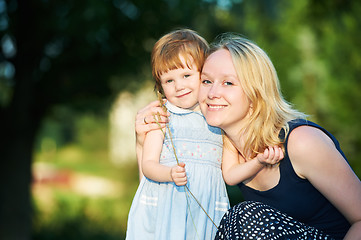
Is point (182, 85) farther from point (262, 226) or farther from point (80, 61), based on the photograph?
point (80, 61)

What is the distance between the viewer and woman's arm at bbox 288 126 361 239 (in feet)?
6.53

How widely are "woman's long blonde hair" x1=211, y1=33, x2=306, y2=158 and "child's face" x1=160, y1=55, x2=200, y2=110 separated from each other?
0.82ft

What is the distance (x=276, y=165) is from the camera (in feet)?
7.22

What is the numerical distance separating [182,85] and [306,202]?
0.85 metres

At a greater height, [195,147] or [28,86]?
[28,86]

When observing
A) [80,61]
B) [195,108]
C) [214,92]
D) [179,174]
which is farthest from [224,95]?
[80,61]

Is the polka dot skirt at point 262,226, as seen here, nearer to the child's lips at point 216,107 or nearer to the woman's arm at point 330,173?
the woman's arm at point 330,173

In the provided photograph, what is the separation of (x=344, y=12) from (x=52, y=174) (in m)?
16.2

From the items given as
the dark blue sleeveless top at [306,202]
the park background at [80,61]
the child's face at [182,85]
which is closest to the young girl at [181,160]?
the child's face at [182,85]

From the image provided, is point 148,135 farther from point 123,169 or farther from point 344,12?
point 123,169

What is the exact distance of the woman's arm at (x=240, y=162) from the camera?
2.10 meters

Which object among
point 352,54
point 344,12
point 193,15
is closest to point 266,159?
point 344,12

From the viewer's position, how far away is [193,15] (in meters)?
6.13

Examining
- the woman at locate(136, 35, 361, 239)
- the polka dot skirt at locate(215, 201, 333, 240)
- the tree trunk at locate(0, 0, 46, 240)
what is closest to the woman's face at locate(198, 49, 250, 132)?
the woman at locate(136, 35, 361, 239)
